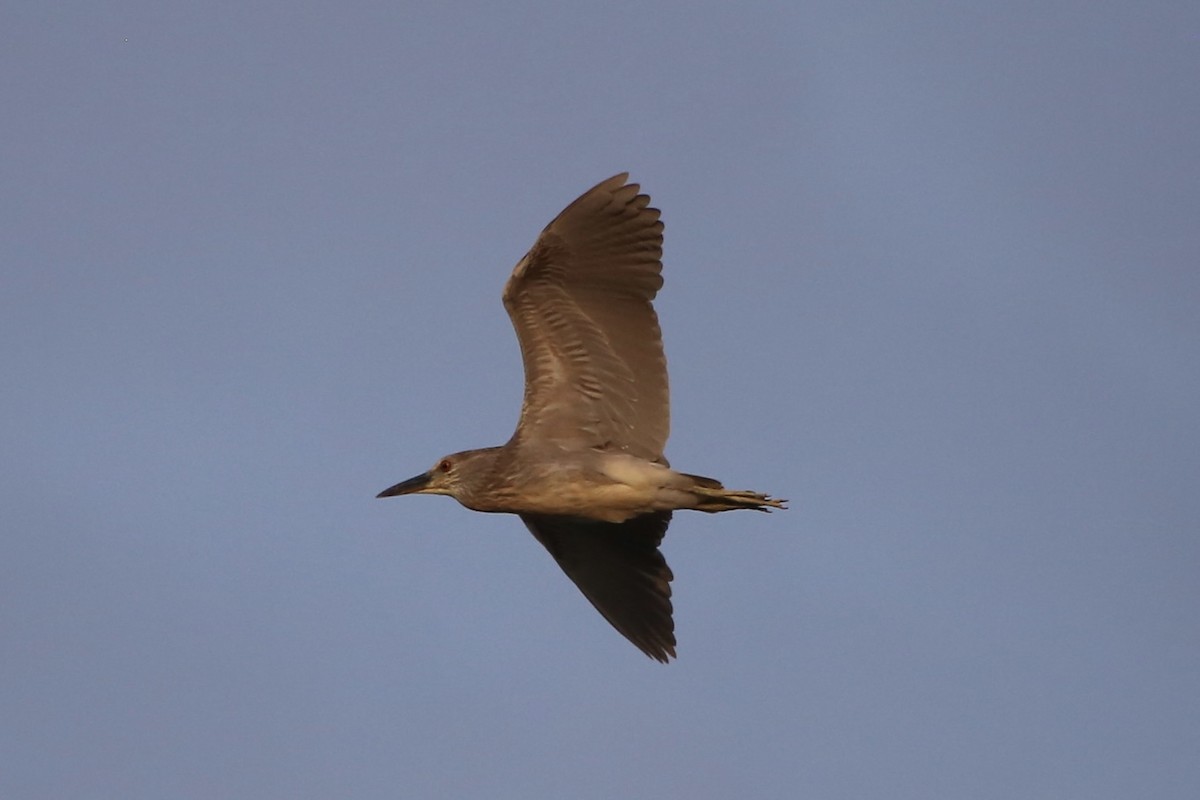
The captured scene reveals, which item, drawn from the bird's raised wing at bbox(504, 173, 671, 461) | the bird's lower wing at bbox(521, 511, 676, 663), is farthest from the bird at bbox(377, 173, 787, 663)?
the bird's lower wing at bbox(521, 511, 676, 663)

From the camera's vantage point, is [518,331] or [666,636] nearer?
[518,331]

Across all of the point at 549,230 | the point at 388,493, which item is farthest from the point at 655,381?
the point at 388,493

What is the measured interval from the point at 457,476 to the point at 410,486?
526 mm

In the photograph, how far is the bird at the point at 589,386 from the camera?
13.4 metres

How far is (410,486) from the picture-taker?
14.2 m

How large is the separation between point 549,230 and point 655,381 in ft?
4.70

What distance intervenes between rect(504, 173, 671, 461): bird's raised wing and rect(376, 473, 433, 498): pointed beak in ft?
2.67

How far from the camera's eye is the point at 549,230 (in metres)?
13.4

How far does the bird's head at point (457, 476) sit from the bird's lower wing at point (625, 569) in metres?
0.79

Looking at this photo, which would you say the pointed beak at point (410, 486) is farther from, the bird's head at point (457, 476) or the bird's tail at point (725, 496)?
the bird's tail at point (725, 496)

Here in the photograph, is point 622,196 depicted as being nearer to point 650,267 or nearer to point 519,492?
point 650,267

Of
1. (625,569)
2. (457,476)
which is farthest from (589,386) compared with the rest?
(625,569)

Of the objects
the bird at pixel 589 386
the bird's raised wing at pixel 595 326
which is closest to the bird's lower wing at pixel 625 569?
the bird at pixel 589 386

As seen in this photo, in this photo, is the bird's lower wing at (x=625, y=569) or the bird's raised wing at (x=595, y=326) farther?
the bird's lower wing at (x=625, y=569)
